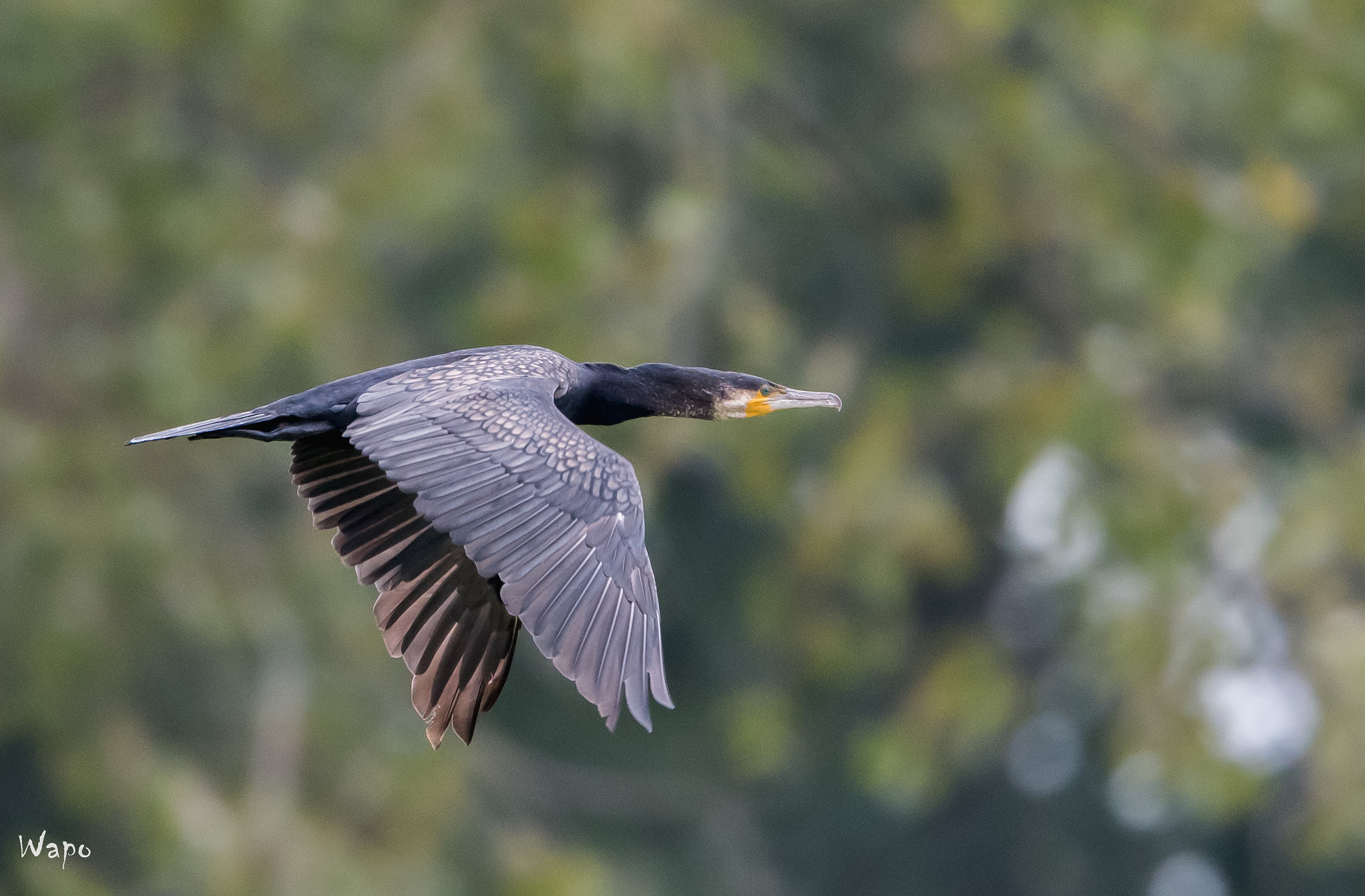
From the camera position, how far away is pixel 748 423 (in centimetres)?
1555

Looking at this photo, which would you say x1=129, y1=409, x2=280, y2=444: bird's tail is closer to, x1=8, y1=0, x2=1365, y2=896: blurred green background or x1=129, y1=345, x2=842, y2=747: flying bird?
x1=129, y1=345, x2=842, y2=747: flying bird

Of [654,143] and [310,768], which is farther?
[654,143]

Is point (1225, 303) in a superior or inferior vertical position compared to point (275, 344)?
superior

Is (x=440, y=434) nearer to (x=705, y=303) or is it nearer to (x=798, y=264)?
(x=705, y=303)

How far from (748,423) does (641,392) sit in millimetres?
9075

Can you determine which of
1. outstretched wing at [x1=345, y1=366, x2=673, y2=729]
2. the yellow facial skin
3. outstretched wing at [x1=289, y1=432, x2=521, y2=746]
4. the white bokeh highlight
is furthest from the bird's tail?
the white bokeh highlight

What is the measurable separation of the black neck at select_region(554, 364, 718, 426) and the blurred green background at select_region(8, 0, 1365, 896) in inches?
269

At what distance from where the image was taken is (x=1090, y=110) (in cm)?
1695

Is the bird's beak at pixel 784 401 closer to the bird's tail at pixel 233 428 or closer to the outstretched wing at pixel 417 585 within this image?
the outstretched wing at pixel 417 585

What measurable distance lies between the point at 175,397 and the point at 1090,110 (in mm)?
7882

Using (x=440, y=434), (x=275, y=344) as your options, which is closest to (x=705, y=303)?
(x=275, y=344)

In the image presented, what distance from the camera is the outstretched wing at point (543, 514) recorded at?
483 centimetres

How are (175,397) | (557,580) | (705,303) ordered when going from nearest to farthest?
(557,580), (175,397), (705,303)

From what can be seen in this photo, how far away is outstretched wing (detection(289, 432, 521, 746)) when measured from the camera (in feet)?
20.0
